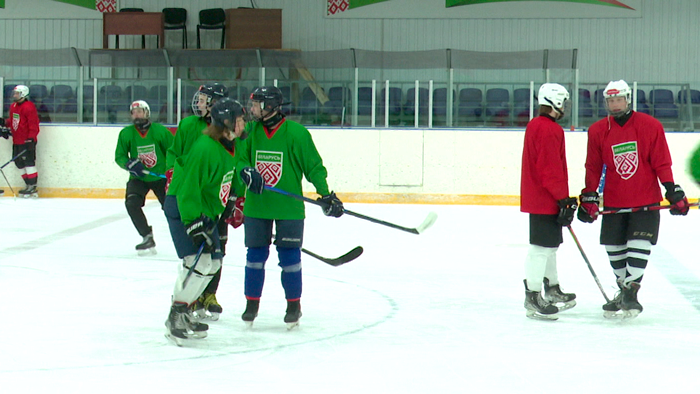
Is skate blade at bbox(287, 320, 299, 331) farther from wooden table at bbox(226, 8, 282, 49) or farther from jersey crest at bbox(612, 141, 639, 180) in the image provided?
wooden table at bbox(226, 8, 282, 49)

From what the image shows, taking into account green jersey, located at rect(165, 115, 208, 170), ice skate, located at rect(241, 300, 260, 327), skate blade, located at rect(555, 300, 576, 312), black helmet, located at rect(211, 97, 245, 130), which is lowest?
skate blade, located at rect(555, 300, 576, 312)

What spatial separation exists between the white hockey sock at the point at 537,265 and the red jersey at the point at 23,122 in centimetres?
760

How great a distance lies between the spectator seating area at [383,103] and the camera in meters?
10.5

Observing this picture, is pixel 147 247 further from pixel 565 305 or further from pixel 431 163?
pixel 431 163

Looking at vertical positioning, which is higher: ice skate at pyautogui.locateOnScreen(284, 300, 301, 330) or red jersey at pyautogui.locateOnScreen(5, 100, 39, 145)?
red jersey at pyautogui.locateOnScreen(5, 100, 39, 145)

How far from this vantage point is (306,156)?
412 centimetres

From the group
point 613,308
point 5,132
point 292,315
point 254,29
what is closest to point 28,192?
point 5,132

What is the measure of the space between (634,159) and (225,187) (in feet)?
6.48

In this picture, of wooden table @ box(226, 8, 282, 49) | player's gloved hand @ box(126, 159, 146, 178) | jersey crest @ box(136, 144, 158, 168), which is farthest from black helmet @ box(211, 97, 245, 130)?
wooden table @ box(226, 8, 282, 49)

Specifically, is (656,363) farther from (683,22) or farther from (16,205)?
(683,22)

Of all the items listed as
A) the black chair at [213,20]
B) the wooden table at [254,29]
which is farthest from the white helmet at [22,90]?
the black chair at [213,20]

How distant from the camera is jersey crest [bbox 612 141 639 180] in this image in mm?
4441

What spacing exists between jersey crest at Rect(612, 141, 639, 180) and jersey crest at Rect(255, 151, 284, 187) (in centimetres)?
163

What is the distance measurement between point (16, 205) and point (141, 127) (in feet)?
13.0
